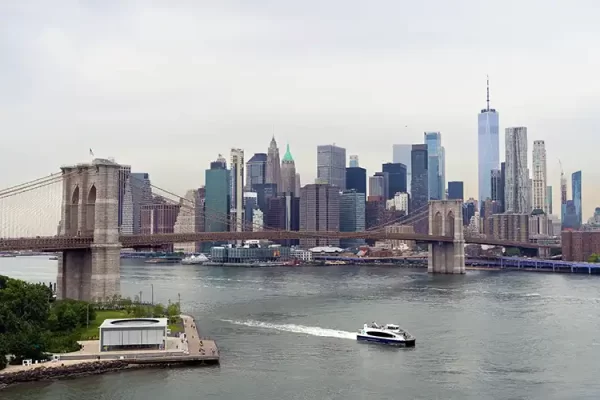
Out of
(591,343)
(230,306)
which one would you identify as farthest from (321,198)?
(591,343)

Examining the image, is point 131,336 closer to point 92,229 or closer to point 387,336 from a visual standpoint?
point 387,336

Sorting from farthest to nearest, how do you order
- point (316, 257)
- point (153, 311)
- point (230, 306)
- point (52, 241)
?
point (316, 257) < point (230, 306) < point (52, 241) < point (153, 311)

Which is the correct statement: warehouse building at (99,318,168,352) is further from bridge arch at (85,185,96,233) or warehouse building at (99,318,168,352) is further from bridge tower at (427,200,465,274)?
bridge tower at (427,200,465,274)

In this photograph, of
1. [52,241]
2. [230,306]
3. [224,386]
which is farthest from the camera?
[230,306]

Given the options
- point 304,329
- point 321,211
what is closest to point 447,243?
point 304,329

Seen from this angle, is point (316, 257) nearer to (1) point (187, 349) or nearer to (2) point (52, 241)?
(2) point (52, 241)
